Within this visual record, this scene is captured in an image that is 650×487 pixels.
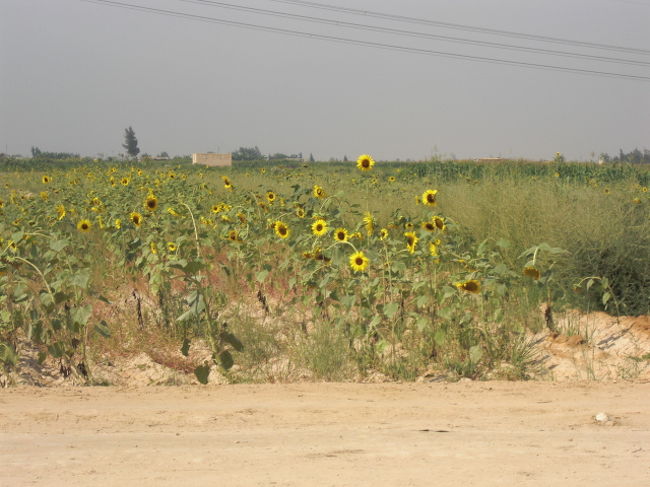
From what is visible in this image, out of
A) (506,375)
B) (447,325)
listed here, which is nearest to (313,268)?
(447,325)

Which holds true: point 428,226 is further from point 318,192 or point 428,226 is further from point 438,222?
point 318,192

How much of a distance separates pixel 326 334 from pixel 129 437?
1930 millimetres

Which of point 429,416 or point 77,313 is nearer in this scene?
point 429,416

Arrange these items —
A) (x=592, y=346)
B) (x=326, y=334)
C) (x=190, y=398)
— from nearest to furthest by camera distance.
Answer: (x=190, y=398), (x=326, y=334), (x=592, y=346)

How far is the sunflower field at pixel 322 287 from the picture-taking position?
16.1 ft

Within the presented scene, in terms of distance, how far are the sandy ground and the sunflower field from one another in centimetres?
53

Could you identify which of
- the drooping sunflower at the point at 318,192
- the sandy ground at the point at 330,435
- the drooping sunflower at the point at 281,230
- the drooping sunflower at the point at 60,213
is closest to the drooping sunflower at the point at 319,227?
the drooping sunflower at the point at 281,230

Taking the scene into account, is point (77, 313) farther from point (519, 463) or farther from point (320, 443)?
point (519, 463)

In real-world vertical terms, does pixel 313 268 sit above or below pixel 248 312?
above

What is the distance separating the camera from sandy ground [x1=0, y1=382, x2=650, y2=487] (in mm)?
2828

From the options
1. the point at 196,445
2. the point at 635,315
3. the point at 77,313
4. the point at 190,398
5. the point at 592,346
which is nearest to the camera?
the point at 196,445

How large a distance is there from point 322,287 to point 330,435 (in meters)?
2.01

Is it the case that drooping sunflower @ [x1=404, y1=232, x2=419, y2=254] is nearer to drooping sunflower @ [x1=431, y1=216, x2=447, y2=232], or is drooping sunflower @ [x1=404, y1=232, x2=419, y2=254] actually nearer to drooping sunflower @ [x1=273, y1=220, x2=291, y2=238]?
drooping sunflower @ [x1=431, y1=216, x2=447, y2=232]

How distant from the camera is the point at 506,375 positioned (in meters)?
4.84
